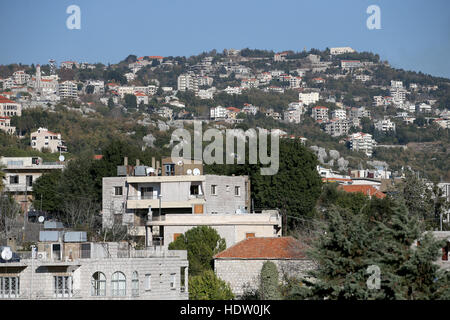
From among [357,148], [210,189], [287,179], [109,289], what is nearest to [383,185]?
[287,179]

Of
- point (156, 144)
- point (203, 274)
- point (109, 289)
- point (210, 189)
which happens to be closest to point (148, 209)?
point (210, 189)

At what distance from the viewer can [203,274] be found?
36.3 metres

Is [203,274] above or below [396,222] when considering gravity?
below

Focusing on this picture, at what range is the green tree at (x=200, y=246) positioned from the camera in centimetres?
3947

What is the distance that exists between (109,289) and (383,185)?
2454 inches

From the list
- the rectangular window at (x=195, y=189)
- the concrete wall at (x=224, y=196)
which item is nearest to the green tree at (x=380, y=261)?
the concrete wall at (x=224, y=196)

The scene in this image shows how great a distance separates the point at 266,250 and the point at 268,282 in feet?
8.03

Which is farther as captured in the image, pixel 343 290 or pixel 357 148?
pixel 357 148

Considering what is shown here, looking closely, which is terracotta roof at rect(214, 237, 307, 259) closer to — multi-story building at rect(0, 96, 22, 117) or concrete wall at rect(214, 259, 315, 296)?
concrete wall at rect(214, 259, 315, 296)

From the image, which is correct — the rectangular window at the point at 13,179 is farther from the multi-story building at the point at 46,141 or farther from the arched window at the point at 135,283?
the multi-story building at the point at 46,141

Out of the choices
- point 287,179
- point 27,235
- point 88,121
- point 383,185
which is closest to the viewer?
point 27,235

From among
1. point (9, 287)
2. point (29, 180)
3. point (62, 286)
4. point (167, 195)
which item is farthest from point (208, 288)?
point (29, 180)

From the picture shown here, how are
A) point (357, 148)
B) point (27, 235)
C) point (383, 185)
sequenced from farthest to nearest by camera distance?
point (357, 148), point (383, 185), point (27, 235)

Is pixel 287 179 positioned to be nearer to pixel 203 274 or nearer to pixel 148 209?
pixel 148 209
